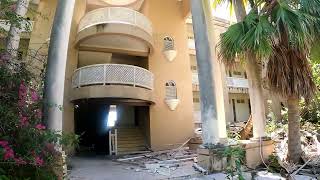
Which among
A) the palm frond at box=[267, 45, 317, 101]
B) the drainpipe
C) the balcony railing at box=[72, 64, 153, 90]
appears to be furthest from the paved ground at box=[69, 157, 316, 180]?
the balcony railing at box=[72, 64, 153, 90]

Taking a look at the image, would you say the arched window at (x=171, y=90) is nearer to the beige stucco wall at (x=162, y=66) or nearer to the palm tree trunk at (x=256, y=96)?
the beige stucco wall at (x=162, y=66)

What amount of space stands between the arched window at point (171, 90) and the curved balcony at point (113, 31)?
115 inches

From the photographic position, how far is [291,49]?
9953 millimetres

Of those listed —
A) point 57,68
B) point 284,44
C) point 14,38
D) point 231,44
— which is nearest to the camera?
point 14,38

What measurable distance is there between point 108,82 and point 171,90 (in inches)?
202

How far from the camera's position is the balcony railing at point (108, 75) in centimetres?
1526

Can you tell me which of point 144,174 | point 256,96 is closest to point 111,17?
point 256,96

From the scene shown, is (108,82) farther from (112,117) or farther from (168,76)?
(168,76)

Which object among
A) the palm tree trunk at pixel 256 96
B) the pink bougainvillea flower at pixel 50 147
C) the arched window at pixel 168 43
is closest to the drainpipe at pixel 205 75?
the palm tree trunk at pixel 256 96

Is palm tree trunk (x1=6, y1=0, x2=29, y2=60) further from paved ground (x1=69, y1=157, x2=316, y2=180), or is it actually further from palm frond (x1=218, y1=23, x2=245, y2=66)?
palm frond (x1=218, y1=23, x2=245, y2=66)

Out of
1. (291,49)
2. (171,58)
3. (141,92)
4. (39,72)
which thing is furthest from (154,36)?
(39,72)

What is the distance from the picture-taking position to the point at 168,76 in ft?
62.7

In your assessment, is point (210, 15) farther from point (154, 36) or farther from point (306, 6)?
point (154, 36)

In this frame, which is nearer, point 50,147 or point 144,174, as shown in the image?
point 50,147
